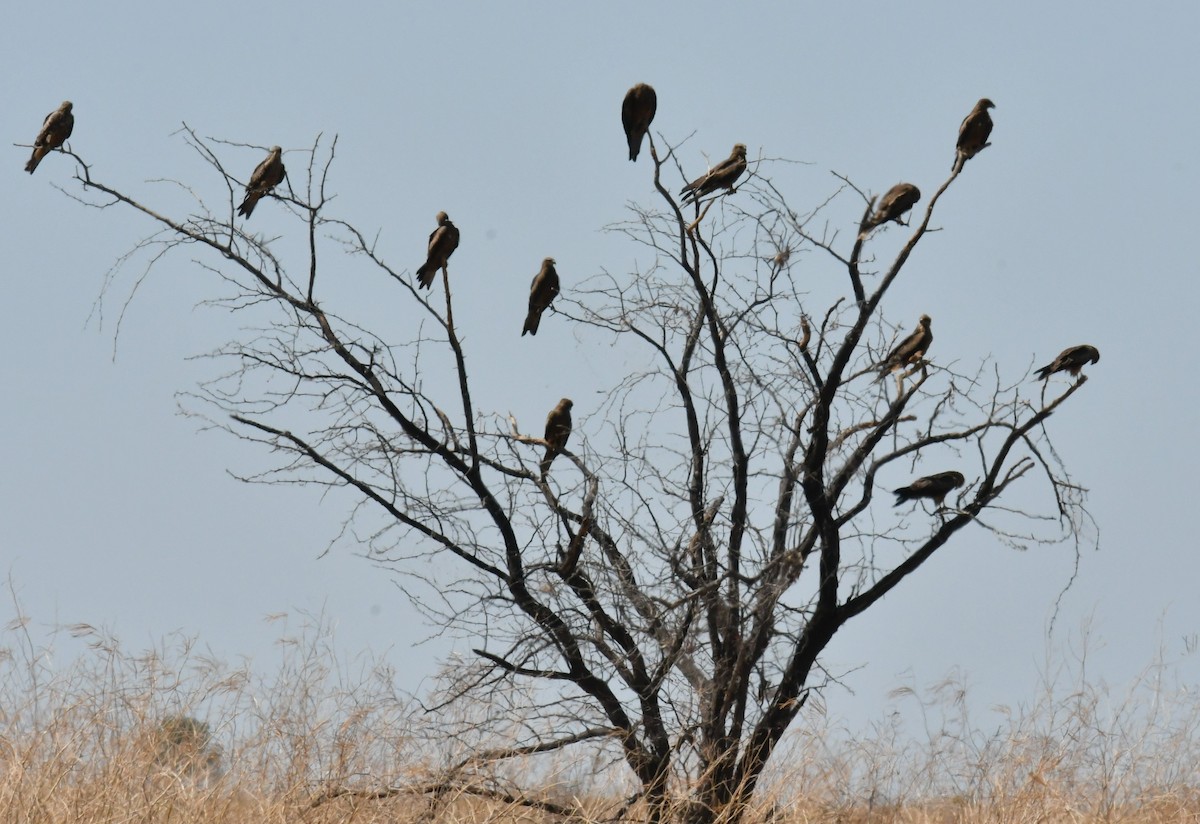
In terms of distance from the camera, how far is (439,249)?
6.50 metres

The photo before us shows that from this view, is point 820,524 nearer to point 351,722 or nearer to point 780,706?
point 780,706

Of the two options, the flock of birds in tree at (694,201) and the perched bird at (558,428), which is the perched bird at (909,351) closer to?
the flock of birds in tree at (694,201)

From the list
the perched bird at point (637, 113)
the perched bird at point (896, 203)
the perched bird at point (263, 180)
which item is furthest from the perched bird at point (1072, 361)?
the perched bird at point (263, 180)

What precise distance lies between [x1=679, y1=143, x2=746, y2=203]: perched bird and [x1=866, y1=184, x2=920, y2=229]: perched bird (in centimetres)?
65

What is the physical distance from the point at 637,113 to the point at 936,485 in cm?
227

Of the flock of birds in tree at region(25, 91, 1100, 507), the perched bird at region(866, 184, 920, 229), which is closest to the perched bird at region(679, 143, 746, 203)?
the flock of birds in tree at region(25, 91, 1100, 507)

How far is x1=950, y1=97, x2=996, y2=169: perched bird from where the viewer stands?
6266 millimetres

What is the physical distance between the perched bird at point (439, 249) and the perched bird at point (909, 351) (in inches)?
80.9

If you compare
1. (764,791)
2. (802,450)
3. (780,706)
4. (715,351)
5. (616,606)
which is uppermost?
(715,351)

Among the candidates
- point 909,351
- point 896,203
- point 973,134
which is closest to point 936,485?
point 909,351

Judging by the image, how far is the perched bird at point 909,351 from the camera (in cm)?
631

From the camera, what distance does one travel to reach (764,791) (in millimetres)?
5535

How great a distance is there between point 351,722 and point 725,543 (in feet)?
6.45

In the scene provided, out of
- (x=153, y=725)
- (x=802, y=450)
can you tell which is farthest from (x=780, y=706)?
(x=153, y=725)
